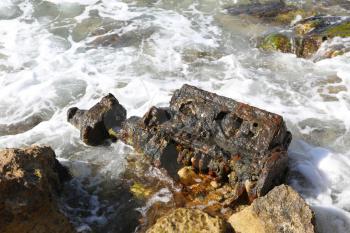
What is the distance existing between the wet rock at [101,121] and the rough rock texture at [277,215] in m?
3.23

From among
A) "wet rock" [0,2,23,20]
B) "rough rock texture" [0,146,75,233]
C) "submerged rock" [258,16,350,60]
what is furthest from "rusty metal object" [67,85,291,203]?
"wet rock" [0,2,23,20]

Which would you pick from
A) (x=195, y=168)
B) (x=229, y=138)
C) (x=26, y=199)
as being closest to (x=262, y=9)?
(x=229, y=138)

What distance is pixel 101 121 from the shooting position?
27.2ft

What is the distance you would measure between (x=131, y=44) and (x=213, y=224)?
7.87 meters

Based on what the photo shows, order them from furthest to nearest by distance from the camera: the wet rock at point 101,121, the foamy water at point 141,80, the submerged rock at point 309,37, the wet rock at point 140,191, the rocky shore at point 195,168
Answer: the submerged rock at point 309,37 < the wet rock at point 101,121 < the foamy water at point 141,80 < the wet rock at point 140,191 < the rocky shore at point 195,168

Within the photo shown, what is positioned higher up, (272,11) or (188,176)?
(272,11)

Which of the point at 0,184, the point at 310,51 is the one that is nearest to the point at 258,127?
the point at 0,184

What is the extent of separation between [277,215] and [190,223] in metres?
1.18

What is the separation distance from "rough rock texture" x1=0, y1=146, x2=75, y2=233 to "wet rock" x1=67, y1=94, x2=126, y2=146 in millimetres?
1862

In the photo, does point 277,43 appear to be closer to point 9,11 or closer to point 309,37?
point 309,37

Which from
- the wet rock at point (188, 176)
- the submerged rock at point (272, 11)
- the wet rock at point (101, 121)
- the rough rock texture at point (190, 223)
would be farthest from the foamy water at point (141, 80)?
the rough rock texture at point (190, 223)

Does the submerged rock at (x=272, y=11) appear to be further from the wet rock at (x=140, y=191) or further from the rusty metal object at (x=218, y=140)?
the wet rock at (x=140, y=191)

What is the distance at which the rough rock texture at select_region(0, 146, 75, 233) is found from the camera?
5.71 meters

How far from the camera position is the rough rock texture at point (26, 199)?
18.7 ft
